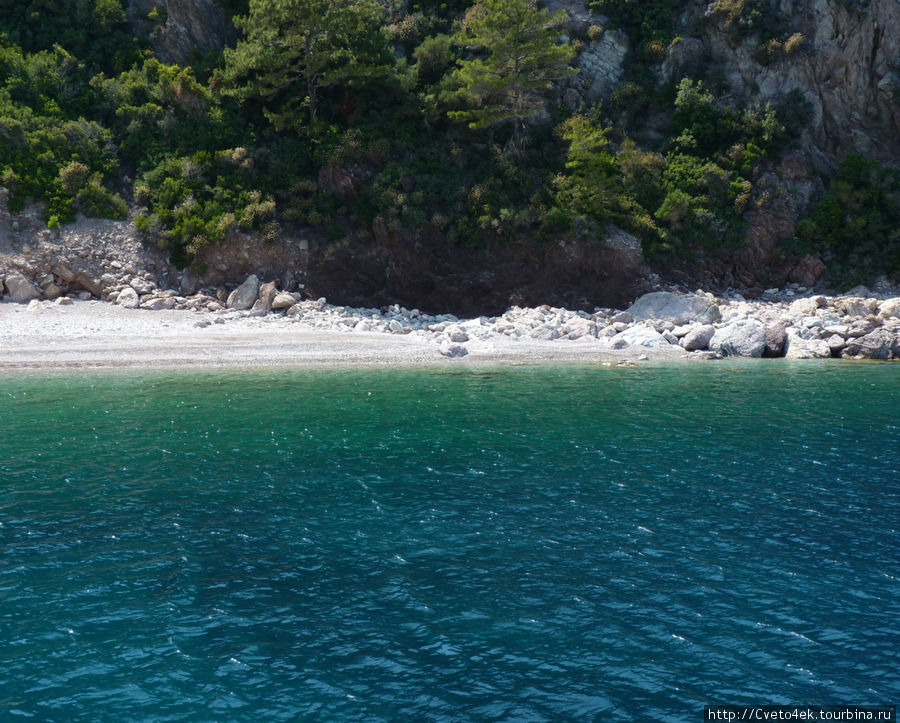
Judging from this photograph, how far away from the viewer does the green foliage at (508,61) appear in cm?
4200

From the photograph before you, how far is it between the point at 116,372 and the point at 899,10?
181ft

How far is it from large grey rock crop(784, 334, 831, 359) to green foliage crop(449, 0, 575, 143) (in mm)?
20713

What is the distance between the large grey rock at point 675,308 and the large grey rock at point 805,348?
469cm

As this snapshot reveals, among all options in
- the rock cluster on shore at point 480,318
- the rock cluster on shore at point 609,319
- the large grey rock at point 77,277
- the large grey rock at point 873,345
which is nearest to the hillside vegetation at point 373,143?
the rock cluster on shore at point 480,318

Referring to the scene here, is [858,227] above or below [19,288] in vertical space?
above

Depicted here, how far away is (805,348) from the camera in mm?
33594

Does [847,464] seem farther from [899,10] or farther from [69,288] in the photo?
[899,10]

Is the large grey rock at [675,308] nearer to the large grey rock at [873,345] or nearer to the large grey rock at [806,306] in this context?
the large grey rock at [806,306]

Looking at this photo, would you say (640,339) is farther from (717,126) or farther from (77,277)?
(77,277)

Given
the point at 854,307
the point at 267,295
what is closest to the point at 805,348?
the point at 854,307

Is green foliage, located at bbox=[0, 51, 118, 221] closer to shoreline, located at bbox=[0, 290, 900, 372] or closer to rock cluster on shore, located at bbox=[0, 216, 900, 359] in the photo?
rock cluster on shore, located at bbox=[0, 216, 900, 359]

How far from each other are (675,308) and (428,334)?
47.9 feet

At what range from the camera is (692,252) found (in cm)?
4334

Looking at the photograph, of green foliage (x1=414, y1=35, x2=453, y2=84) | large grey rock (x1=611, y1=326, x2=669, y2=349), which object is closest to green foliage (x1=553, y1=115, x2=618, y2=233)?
large grey rock (x1=611, y1=326, x2=669, y2=349)
